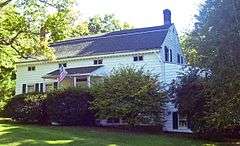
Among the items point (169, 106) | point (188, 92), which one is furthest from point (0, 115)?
point (188, 92)

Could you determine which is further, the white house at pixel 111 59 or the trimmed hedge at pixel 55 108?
the white house at pixel 111 59

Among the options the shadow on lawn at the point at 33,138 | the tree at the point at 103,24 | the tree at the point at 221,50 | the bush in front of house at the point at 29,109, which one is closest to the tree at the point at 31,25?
the bush in front of house at the point at 29,109

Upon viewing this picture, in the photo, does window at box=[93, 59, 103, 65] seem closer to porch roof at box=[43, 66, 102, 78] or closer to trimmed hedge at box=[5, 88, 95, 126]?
porch roof at box=[43, 66, 102, 78]

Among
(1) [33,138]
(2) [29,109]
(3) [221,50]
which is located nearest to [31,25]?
(2) [29,109]

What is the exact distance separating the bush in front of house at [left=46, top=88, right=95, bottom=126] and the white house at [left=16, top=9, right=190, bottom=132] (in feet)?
13.7

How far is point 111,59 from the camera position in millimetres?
37344

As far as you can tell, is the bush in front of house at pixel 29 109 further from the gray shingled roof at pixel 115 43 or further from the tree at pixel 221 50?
the tree at pixel 221 50

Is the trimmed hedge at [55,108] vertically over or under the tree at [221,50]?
under

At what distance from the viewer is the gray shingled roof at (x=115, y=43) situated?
36112 millimetres

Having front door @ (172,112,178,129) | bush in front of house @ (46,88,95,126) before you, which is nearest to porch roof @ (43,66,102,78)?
bush in front of house @ (46,88,95,126)

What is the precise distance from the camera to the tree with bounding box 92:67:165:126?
2977cm

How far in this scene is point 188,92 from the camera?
96.1 feet

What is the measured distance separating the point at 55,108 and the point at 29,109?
205 cm

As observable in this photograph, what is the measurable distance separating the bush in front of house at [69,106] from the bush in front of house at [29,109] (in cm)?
60
